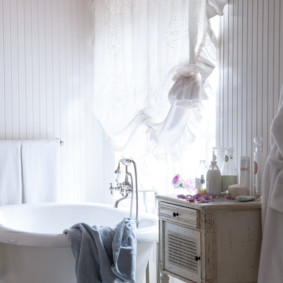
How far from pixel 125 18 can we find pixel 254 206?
1877mm

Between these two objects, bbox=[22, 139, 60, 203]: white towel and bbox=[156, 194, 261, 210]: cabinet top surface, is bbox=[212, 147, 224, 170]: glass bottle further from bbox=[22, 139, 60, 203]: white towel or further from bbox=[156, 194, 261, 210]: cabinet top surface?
bbox=[22, 139, 60, 203]: white towel

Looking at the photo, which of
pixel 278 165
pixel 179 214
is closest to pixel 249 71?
pixel 278 165

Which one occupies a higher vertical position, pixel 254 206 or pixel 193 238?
pixel 254 206

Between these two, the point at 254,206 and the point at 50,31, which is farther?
the point at 50,31

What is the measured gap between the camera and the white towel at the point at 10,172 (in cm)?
356

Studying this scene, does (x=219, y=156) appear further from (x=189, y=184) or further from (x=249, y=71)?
(x=189, y=184)

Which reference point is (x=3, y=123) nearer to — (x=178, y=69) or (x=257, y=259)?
(x=178, y=69)

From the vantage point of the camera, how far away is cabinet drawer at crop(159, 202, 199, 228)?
2148mm

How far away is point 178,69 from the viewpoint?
2824 millimetres

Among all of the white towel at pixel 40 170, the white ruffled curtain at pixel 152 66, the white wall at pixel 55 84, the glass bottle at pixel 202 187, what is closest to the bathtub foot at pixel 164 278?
the glass bottle at pixel 202 187

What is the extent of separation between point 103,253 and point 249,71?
3.81 feet

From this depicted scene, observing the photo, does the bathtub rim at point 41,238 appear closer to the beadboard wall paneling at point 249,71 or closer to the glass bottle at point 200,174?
the glass bottle at point 200,174

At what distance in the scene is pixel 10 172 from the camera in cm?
358

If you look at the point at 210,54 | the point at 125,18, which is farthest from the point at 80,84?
the point at 210,54
